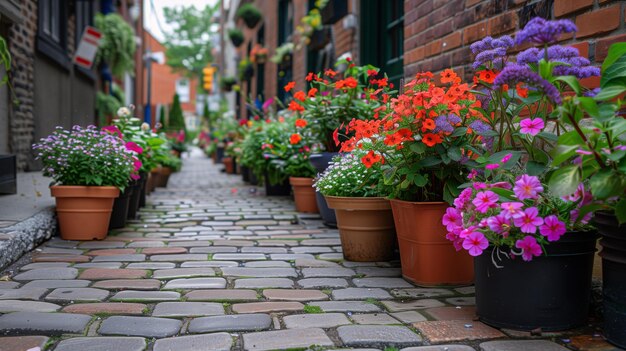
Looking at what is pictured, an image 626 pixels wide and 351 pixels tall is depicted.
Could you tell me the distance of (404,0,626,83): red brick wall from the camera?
7.97ft

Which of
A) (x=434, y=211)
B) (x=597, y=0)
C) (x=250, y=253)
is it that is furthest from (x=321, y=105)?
(x=597, y=0)

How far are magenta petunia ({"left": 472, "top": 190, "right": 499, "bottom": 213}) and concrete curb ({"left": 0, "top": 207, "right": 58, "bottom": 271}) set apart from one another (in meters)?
2.39

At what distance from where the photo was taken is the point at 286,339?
2113 millimetres

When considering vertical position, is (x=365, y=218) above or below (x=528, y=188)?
below

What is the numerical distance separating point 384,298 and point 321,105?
103 inches

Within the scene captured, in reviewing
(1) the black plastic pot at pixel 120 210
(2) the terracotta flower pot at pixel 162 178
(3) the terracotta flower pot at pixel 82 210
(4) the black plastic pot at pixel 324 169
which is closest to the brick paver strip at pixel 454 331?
(4) the black plastic pot at pixel 324 169

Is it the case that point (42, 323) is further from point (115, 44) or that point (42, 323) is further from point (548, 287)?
point (115, 44)

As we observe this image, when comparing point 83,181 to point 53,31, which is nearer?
point 83,181

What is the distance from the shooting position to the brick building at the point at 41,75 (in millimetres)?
6789

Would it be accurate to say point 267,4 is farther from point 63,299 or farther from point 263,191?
point 63,299

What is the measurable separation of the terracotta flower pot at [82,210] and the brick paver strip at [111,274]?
3.21 feet

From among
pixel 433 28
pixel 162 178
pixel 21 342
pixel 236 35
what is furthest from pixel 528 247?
pixel 236 35

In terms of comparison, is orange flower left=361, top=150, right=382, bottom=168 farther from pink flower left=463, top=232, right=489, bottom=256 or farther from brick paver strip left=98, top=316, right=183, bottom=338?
brick paver strip left=98, top=316, right=183, bottom=338

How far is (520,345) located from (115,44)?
11302 mm
